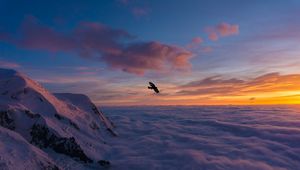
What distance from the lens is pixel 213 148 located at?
16906 mm

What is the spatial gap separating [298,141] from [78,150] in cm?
1434

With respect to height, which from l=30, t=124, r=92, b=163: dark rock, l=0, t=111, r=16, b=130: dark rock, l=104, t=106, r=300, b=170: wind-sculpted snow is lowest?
l=104, t=106, r=300, b=170: wind-sculpted snow

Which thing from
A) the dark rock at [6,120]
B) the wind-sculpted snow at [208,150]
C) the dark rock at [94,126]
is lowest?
the wind-sculpted snow at [208,150]

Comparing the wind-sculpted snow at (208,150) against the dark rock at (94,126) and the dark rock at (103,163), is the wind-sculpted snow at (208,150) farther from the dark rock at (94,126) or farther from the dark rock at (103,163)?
the dark rock at (94,126)

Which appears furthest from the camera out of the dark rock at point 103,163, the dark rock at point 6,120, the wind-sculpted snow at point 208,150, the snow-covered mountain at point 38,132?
the wind-sculpted snow at point 208,150

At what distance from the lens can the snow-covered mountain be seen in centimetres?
925

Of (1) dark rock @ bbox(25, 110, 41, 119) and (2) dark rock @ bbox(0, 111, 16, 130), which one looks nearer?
(2) dark rock @ bbox(0, 111, 16, 130)

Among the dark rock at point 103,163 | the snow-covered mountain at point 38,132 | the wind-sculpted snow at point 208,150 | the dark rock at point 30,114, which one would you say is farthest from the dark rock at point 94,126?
the dark rock at point 30,114

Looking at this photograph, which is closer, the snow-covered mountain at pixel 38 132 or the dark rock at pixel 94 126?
the snow-covered mountain at pixel 38 132

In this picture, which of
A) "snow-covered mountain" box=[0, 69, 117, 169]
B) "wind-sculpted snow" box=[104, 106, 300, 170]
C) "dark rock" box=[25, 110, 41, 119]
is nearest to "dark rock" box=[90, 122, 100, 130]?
"snow-covered mountain" box=[0, 69, 117, 169]

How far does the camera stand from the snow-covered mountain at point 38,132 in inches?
364

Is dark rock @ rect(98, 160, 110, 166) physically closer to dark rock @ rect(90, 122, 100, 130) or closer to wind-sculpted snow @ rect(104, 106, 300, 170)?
wind-sculpted snow @ rect(104, 106, 300, 170)

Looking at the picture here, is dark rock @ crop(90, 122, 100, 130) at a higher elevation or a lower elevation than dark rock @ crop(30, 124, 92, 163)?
higher

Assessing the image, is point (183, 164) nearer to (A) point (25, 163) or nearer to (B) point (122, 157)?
(B) point (122, 157)
